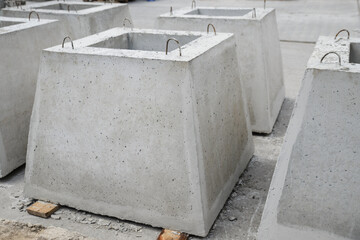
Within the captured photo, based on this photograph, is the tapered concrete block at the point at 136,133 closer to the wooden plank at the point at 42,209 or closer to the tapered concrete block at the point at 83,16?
the wooden plank at the point at 42,209

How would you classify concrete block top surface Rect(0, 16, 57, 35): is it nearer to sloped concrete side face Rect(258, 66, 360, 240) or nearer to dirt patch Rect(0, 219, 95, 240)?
dirt patch Rect(0, 219, 95, 240)

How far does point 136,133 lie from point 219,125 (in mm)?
673

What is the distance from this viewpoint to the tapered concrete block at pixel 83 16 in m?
4.93

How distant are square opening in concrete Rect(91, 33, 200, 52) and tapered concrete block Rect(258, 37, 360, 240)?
1416 mm

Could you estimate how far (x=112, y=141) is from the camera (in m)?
3.11

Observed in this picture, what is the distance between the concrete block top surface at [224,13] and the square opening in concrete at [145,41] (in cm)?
108

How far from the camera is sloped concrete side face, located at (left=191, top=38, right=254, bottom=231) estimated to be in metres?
2.99

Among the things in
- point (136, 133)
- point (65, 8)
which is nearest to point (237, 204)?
point (136, 133)

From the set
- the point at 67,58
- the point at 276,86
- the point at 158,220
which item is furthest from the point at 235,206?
the point at 276,86

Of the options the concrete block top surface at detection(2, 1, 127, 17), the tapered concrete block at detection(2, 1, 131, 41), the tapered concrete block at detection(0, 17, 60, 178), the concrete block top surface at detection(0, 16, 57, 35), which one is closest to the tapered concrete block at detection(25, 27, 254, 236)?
the tapered concrete block at detection(0, 17, 60, 178)

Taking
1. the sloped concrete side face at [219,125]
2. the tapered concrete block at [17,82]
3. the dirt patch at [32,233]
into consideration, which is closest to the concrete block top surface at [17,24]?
the tapered concrete block at [17,82]

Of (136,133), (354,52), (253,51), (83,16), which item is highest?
(83,16)

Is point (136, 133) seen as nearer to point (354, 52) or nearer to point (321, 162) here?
point (321, 162)

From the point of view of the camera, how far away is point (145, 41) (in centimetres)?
384
